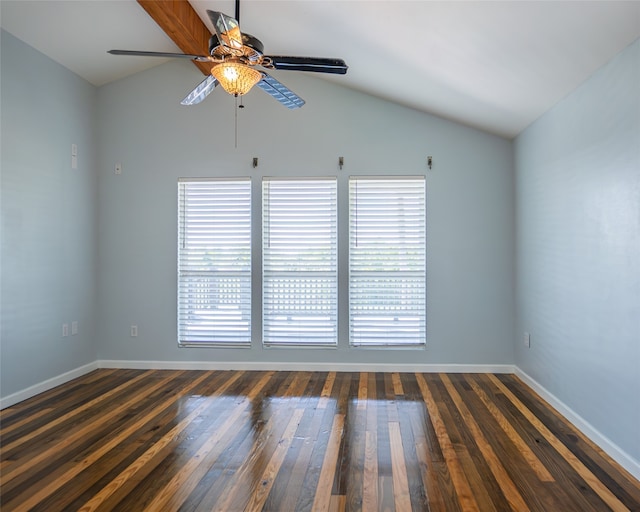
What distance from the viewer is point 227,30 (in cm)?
223

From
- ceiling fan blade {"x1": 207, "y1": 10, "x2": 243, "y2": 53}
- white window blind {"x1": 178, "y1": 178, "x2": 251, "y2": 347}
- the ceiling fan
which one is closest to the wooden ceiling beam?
the ceiling fan

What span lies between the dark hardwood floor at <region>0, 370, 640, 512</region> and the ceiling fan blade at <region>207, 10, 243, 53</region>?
2442mm

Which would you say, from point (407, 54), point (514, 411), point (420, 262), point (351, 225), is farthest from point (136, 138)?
point (514, 411)

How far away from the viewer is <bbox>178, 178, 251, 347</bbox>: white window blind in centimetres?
473

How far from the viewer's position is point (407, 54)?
3.39 m

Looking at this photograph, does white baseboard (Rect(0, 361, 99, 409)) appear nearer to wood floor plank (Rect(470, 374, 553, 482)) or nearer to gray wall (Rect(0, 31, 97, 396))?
gray wall (Rect(0, 31, 97, 396))

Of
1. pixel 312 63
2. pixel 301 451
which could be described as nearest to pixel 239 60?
pixel 312 63

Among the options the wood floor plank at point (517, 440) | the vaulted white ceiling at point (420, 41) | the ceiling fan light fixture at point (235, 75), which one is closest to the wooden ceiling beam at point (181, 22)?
the vaulted white ceiling at point (420, 41)

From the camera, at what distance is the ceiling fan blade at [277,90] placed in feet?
8.71

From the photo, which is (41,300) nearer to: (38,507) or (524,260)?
(38,507)

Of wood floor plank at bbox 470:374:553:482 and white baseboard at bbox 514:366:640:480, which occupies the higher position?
white baseboard at bbox 514:366:640:480

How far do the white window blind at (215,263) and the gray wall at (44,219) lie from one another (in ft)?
3.39

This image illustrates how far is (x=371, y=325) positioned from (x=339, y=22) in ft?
9.70

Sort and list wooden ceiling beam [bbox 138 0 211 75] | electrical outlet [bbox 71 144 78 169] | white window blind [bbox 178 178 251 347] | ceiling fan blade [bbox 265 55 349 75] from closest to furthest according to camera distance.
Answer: ceiling fan blade [bbox 265 55 349 75]
wooden ceiling beam [bbox 138 0 211 75]
electrical outlet [bbox 71 144 78 169]
white window blind [bbox 178 178 251 347]
